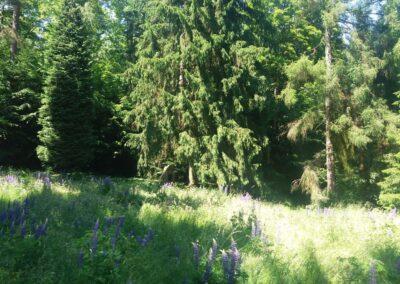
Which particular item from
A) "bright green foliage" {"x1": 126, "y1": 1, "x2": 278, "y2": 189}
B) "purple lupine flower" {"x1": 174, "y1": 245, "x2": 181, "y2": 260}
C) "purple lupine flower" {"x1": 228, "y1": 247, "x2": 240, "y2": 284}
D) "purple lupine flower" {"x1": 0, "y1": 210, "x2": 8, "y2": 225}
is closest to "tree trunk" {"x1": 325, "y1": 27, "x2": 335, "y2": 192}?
"bright green foliage" {"x1": 126, "y1": 1, "x2": 278, "y2": 189}

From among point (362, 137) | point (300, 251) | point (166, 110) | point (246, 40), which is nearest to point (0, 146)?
point (166, 110)

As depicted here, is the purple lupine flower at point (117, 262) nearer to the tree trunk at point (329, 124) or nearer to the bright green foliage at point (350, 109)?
the bright green foliage at point (350, 109)

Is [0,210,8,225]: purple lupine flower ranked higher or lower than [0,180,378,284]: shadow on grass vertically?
higher

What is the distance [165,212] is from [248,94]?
10699 mm

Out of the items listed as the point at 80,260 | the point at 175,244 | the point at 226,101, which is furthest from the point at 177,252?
the point at 226,101

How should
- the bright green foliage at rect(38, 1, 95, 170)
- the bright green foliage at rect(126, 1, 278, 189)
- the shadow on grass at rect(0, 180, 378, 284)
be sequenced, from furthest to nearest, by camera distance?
the bright green foliage at rect(38, 1, 95, 170), the bright green foliage at rect(126, 1, 278, 189), the shadow on grass at rect(0, 180, 378, 284)

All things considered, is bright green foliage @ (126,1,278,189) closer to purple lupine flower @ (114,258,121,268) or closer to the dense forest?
the dense forest

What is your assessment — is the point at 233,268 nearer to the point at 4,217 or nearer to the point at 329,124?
the point at 4,217

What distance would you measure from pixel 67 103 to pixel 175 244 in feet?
49.4

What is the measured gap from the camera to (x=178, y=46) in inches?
651

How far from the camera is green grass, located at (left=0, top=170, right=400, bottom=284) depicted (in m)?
3.78

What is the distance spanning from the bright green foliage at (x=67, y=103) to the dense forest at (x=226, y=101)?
0.06 metres

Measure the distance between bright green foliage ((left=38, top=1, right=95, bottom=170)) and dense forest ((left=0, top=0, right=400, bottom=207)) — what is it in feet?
0.19

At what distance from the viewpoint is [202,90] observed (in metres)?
15.2
